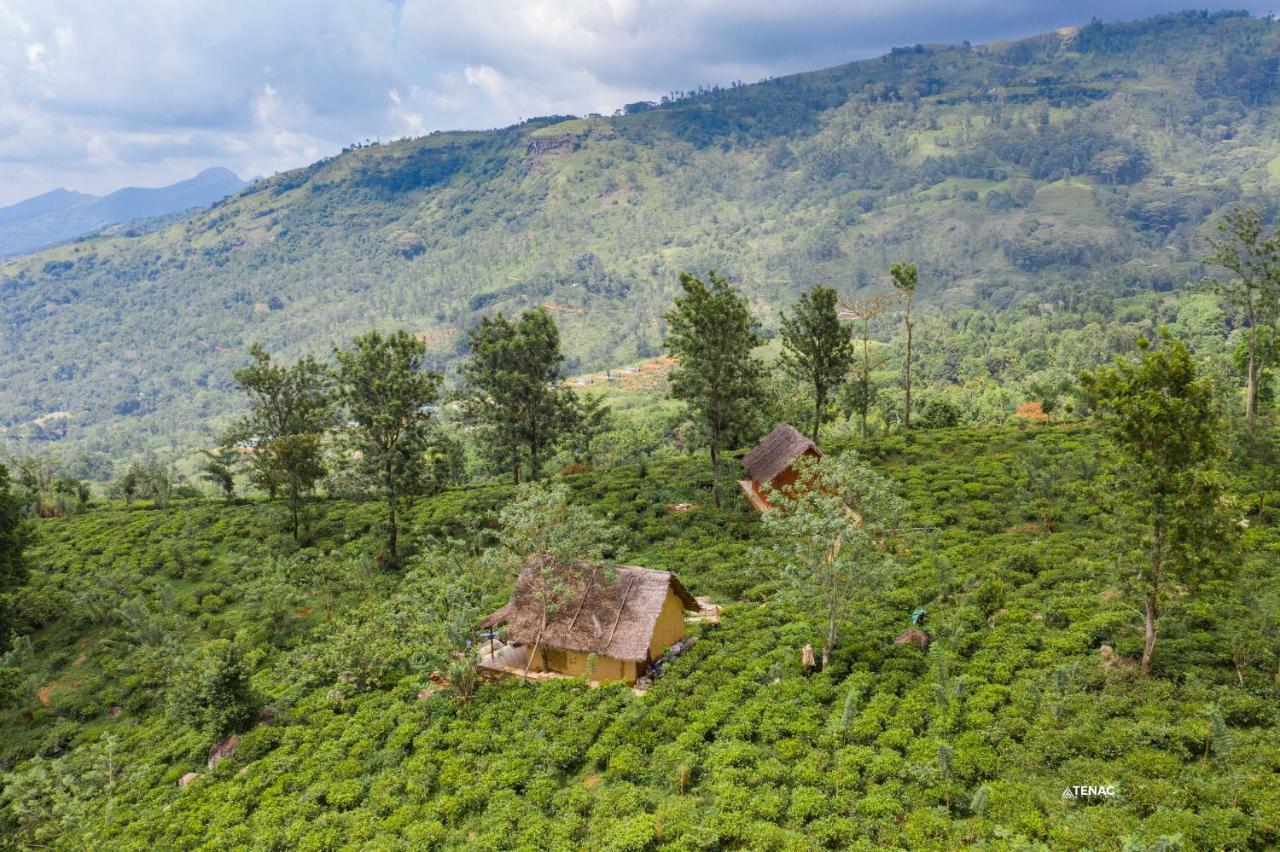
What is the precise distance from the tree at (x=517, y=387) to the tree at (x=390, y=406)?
3830 mm

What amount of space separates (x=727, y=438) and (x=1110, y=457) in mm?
23554

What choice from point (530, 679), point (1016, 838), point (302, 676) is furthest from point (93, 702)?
point (1016, 838)

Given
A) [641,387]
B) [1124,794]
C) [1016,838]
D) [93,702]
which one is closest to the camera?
[1016,838]

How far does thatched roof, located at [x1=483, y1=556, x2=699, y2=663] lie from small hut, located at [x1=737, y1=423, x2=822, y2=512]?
1370 centimetres

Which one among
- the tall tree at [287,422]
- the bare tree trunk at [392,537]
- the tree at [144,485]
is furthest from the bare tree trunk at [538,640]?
the tree at [144,485]

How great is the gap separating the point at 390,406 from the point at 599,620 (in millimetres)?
16353

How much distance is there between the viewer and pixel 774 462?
1524 inches

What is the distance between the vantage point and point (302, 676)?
85.9 ft

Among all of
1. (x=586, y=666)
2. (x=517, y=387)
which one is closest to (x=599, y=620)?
(x=586, y=666)

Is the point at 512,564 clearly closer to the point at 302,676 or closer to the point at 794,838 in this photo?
the point at 302,676

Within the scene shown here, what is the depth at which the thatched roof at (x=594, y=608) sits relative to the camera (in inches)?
938

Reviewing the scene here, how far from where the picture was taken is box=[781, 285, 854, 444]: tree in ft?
138

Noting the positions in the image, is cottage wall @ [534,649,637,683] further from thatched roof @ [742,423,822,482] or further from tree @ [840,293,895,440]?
tree @ [840,293,895,440]

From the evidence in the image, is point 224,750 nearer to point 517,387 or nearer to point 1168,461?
point 517,387
